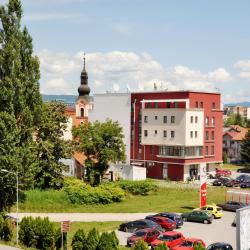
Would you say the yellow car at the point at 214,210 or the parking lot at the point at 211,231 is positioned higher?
the yellow car at the point at 214,210

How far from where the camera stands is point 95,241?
3247 cm

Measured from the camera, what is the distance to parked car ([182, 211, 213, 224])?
156 feet

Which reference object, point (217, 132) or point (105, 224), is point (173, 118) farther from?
point (105, 224)

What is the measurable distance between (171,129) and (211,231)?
37.1 m

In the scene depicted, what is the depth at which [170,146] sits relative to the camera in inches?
3177

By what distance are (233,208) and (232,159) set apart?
8092 cm

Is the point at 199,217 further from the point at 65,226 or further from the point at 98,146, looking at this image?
the point at 98,146

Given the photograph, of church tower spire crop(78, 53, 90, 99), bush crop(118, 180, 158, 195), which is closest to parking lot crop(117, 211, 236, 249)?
bush crop(118, 180, 158, 195)

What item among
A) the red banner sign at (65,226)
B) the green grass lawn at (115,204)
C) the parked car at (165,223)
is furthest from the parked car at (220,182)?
the red banner sign at (65,226)

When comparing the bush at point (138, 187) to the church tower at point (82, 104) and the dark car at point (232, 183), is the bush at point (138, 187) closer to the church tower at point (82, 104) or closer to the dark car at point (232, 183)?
the dark car at point (232, 183)

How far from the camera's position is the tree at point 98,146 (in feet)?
224

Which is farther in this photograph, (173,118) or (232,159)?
(232,159)

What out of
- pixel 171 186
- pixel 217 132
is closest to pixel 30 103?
pixel 171 186

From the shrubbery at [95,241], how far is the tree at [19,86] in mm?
12886
